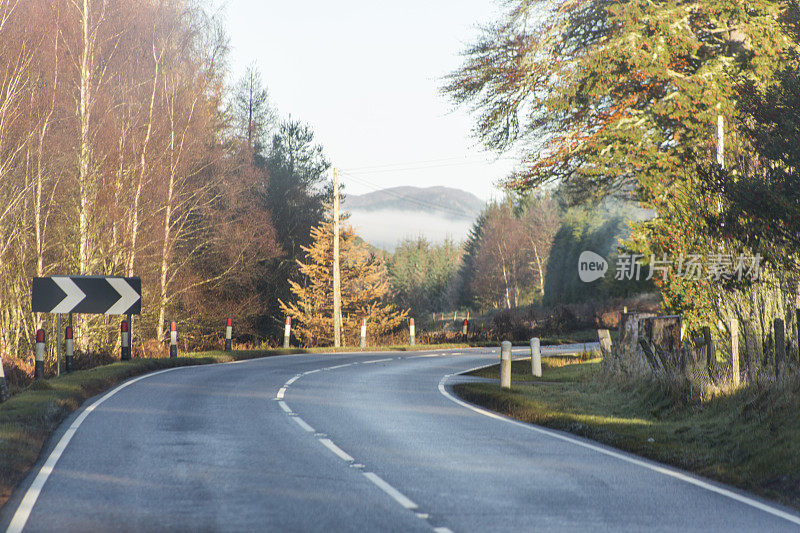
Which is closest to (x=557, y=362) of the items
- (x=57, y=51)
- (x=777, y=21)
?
(x=777, y=21)

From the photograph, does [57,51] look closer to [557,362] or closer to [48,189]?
[48,189]

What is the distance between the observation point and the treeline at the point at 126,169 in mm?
24500

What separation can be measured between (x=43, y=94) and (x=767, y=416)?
22.4 metres

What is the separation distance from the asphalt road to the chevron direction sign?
4.69 meters

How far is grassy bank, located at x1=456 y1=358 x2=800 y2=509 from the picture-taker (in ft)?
28.7

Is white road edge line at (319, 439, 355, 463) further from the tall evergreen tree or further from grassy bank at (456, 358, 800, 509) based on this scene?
the tall evergreen tree

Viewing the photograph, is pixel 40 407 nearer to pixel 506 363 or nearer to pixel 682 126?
pixel 506 363

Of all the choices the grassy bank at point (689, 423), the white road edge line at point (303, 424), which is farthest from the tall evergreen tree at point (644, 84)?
the white road edge line at point (303, 424)

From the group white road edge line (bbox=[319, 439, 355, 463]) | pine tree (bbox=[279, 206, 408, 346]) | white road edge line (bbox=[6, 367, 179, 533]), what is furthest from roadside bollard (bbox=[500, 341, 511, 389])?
pine tree (bbox=[279, 206, 408, 346])

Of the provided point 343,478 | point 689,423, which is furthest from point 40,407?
point 689,423

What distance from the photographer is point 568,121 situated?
27.9 meters

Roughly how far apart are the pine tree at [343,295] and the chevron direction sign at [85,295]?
23.6 metres

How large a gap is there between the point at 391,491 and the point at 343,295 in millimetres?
38340
